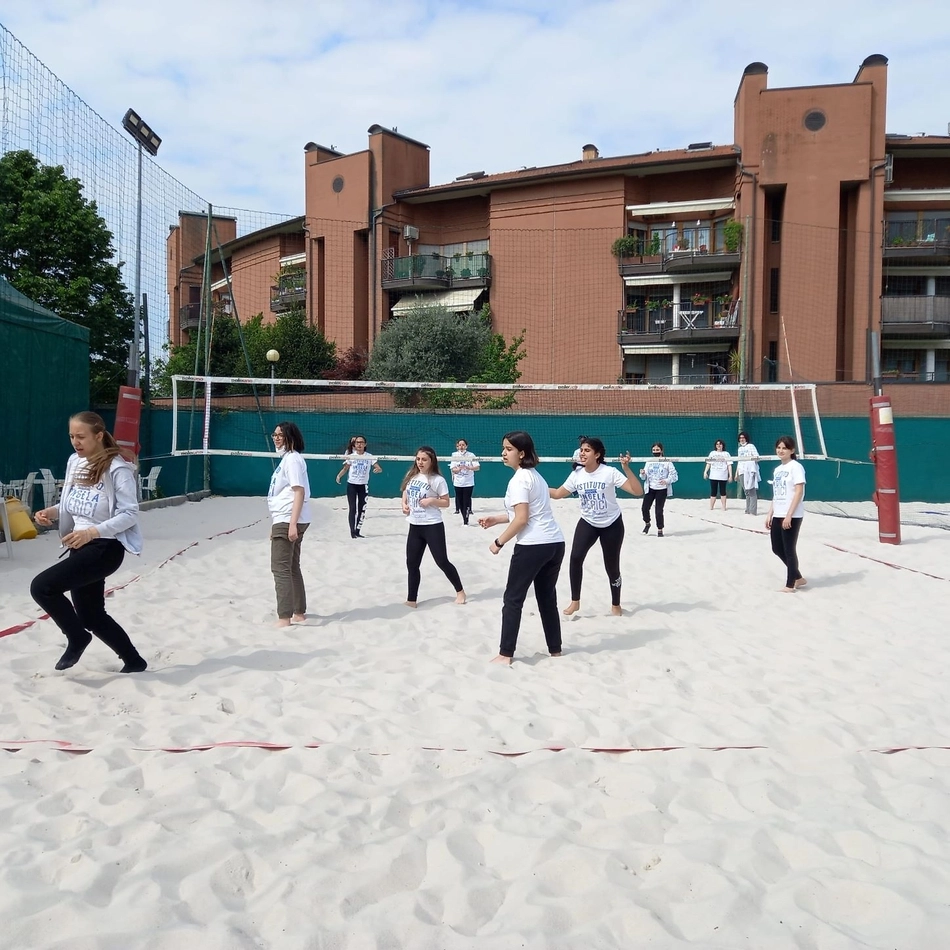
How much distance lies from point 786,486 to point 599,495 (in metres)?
2.03

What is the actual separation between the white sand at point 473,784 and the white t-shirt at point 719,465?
26.6 feet

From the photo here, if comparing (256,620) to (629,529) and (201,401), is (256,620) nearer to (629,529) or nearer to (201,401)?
(629,529)

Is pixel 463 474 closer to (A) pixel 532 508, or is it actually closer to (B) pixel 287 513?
→ (B) pixel 287 513

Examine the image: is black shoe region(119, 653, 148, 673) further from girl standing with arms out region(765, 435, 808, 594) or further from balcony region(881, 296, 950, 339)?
balcony region(881, 296, 950, 339)

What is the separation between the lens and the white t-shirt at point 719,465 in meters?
14.2

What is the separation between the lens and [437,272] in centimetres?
2822

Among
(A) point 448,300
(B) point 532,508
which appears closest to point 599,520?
(B) point 532,508

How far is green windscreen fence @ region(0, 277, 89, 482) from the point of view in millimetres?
10391

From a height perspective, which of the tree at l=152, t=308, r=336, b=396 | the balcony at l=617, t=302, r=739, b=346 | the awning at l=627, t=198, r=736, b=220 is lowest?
the tree at l=152, t=308, r=336, b=396

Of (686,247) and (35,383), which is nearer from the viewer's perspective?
(35,383)

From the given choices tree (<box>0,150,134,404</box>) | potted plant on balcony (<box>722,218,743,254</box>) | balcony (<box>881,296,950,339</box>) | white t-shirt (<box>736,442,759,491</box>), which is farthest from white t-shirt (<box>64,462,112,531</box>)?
balcony (<box>881,296,950,339</box>)

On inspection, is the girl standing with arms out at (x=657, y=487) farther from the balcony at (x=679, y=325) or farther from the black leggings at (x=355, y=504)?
the balcony at (x=679, y=325)

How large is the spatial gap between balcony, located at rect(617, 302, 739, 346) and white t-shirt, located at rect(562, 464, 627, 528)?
1977 cm

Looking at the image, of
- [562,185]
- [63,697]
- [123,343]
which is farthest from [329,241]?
[63,697]
